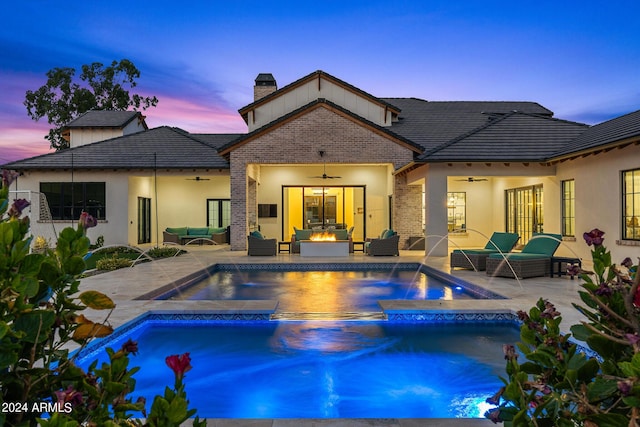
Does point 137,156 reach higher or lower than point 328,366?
higher

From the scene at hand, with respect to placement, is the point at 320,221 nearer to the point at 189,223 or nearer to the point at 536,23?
the point at 189,223

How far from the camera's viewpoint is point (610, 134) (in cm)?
1325

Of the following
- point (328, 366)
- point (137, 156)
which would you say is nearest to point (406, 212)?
point (137, 156)

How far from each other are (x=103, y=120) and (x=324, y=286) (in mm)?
28488

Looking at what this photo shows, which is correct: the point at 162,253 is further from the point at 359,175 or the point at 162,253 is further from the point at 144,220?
the point at 359,175

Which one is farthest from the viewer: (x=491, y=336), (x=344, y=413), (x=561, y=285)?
(x=561, y=285)

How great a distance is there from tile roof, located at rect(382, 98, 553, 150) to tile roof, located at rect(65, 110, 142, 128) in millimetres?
19311

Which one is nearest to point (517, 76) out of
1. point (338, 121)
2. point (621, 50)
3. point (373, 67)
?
point (621, 50)

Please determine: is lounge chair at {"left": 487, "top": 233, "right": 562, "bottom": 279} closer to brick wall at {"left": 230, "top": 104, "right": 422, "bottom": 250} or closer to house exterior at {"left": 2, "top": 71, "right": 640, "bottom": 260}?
house exterior at {"left": 2, "top": 71, "right": 640, "bottom": 260}

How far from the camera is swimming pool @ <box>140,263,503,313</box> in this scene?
9.76m

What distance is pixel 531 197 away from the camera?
18578 mm

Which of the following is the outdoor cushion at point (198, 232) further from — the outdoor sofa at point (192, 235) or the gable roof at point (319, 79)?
the gable roof at point (319, 79)

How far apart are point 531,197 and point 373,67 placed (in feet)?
57.4

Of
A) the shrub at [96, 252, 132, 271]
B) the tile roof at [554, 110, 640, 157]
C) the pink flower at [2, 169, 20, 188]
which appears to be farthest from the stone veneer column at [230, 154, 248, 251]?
the pink flower at [2, 169, 20, 188]
